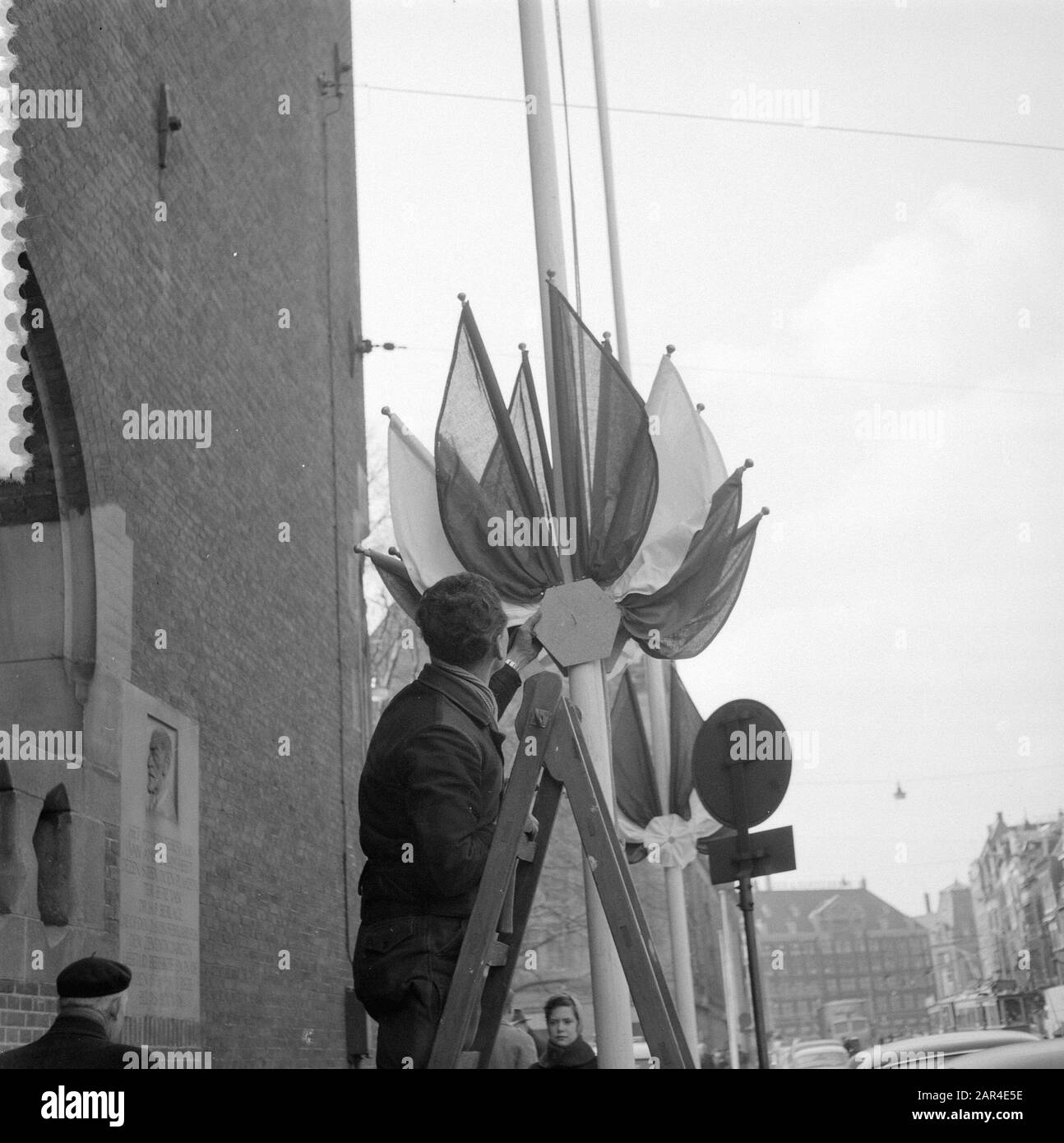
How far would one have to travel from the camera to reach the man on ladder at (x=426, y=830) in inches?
153

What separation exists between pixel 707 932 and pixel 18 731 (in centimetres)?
5444

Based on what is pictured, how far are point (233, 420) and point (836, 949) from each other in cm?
9259

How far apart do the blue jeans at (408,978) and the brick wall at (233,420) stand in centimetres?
427

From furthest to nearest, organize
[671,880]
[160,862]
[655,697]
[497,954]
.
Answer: [655,697]
[671,880]
[160,862]
[497,954]

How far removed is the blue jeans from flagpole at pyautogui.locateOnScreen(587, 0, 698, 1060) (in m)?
11.3

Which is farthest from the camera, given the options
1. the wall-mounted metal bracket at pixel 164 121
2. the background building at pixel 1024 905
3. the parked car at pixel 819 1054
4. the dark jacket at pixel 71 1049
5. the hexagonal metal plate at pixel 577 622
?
the parked car at pixel 819 1054

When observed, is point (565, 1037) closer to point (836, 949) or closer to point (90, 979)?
point (90, 979)

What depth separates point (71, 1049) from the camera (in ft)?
13.9

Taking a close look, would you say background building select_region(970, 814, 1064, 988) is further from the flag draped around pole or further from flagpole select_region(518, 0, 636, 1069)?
flagpole select_region(518, 0, 636, 1069)

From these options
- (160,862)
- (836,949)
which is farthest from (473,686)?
(836,949)

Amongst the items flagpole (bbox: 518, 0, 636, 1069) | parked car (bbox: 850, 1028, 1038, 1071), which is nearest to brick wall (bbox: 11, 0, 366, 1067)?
flagpole (bbox: 518, 0, 636, 1069)

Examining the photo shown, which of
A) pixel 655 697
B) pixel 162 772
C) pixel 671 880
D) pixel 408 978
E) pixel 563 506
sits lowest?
pixel 408 978

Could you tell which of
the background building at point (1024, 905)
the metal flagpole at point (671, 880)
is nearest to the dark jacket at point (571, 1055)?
the background building at point (1024, 905)

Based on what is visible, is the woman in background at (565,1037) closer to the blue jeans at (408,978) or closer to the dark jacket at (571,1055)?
the dark jacket at (571,1055)
